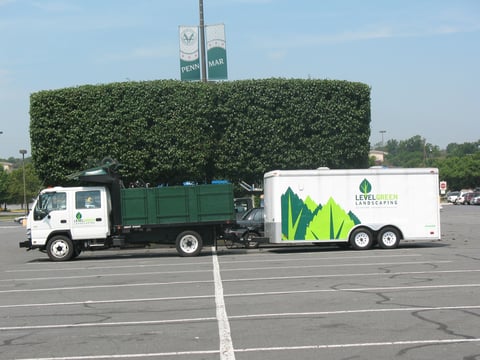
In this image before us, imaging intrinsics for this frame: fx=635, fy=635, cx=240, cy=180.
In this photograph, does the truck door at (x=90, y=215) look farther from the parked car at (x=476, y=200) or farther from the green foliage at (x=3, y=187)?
the green foliage at (x=3, y=187)

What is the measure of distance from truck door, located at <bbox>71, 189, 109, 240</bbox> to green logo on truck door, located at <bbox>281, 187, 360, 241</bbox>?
5763mm

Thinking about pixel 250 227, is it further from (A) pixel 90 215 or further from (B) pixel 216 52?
(B) pixel 216 52

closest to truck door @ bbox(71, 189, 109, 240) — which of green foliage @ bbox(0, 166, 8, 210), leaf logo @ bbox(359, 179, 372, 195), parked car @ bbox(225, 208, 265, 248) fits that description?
parked car @ bbox(225, 208, 265, 248)

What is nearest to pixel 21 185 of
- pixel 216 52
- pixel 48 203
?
pixel 216 52

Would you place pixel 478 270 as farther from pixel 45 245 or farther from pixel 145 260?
pixel 45 245

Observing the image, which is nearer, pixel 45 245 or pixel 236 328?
pixel 236 328

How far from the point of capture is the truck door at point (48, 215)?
1986 cm

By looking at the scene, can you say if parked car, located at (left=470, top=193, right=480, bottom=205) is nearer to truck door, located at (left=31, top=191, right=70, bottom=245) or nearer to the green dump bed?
the green dump bed

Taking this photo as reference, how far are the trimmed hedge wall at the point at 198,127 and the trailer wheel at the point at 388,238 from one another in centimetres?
465

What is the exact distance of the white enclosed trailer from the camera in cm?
2081

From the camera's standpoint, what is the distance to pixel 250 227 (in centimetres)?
2289

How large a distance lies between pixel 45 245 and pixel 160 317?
11.8 m

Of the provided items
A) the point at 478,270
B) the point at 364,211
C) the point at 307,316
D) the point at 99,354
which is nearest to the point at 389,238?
the point at 364,211

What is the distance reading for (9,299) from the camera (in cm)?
1201
